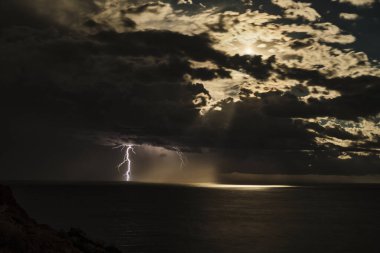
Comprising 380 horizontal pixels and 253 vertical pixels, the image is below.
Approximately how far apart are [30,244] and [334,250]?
46073 millimetres

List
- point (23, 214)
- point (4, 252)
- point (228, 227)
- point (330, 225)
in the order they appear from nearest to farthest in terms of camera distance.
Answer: point (4, 252) < point (23, 214) < point (228, 227) < point (330, 225)

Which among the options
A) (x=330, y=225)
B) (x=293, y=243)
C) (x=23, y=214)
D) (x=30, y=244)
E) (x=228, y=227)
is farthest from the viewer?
(x=330, y=225)

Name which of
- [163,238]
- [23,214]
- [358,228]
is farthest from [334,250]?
[23,214]

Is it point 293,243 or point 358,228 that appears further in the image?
point 358,228

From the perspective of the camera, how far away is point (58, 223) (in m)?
82.9

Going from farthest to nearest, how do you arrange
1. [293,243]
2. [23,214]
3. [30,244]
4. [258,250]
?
1. [293,243]
2. [258,250]
3. [23,214]
4. [30,244]

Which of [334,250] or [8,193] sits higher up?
[8,193]

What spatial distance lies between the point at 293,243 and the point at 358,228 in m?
29.4

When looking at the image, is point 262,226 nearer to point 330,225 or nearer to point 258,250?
point 330,225

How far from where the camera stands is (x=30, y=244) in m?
21.3

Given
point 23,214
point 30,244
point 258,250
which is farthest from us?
point 258,250

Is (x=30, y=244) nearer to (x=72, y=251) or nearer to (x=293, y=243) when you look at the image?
(x=72, y=251)

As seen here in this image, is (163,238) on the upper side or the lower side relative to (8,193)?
lower

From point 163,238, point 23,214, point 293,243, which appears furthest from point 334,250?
point 23,214
